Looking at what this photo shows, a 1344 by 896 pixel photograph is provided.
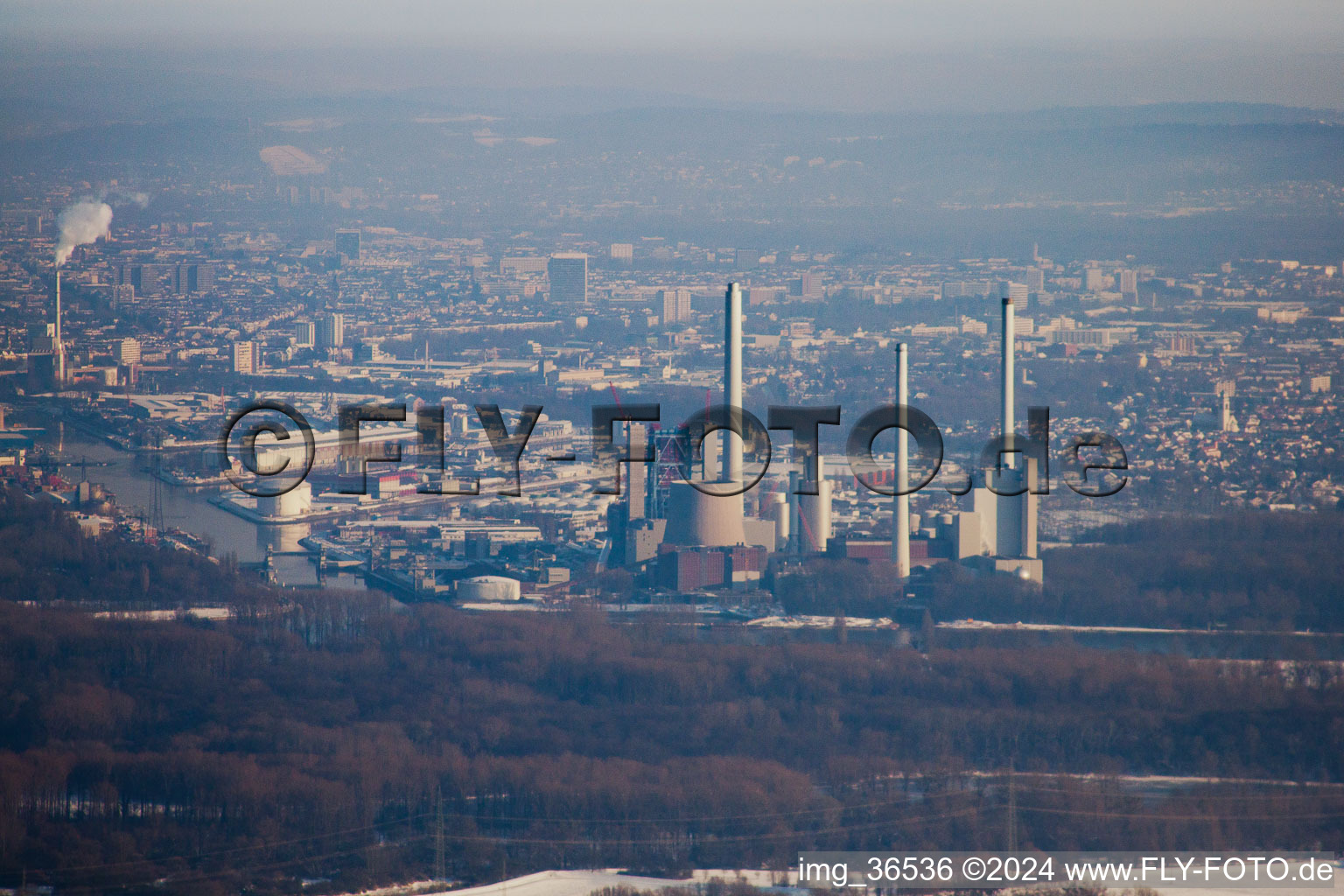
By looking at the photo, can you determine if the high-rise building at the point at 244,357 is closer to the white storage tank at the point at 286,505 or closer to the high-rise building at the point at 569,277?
the high-rise building at the point at 569,277

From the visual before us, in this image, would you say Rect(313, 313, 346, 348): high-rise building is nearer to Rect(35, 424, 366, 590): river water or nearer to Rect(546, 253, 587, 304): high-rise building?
Rect(546, 253, 587, 304): high-rise building

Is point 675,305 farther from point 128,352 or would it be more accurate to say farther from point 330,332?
point 128,352

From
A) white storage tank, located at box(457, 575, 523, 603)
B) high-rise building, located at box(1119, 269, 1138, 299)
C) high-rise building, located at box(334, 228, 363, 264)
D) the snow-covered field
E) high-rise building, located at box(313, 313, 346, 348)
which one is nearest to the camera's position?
the snow-covered field

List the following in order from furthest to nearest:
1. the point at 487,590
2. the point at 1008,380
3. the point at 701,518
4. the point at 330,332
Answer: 1. the point at 330,332
2. the point at 1008,380
3. the point at 701,518
4. the point at 487,590

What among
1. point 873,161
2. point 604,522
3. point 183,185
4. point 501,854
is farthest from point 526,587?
point 873,161

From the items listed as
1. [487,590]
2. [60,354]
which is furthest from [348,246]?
[487,590]

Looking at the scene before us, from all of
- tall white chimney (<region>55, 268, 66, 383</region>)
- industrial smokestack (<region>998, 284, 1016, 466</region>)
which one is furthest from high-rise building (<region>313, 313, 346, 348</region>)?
industrial smokestack (<region>998, 284, 1016, 466</region>)
